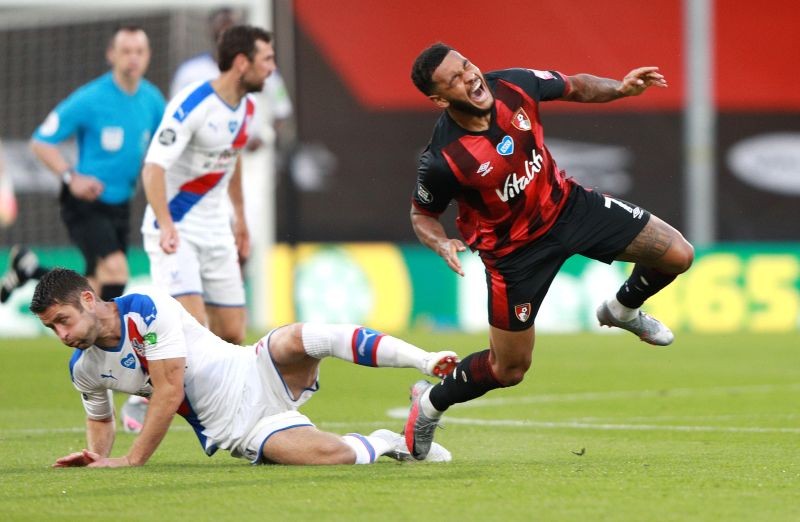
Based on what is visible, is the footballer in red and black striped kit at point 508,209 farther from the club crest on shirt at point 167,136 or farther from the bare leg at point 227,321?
the bare leg at point 227,321

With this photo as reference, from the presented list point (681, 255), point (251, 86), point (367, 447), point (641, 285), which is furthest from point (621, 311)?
point (251, 86)

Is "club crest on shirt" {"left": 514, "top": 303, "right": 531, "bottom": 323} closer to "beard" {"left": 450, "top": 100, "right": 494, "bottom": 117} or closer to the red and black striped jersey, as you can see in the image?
the red and black striped jersey

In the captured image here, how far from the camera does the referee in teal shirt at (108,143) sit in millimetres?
11227

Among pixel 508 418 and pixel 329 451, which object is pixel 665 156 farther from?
pixel 329 451

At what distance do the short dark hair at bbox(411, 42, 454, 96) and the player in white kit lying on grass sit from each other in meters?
1.20

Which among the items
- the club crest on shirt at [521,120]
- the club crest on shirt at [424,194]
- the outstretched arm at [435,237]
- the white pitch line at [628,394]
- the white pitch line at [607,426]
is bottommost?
the white pitch line at [628,394]

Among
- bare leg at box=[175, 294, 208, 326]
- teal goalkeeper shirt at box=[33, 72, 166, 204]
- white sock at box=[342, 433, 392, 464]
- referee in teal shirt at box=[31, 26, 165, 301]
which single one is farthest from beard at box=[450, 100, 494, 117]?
teal goalkeeper shirt at box=[33, 72, 166, 204]

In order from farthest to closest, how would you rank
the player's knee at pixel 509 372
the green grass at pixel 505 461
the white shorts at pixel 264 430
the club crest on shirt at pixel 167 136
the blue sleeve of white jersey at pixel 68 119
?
the blue sleeve of white jersey at pixel 68 119 → the club crest on shirt at pixel 167 136 → the player's knee at pixel 509 372 → the white shorts at pixel 264 430 → the green grass at pixel 505 461

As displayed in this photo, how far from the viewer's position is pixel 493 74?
24.7 feet

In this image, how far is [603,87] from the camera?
7691 millimetres

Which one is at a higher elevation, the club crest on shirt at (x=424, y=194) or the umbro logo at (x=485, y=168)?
the umbro logo at (x=485, y=168)

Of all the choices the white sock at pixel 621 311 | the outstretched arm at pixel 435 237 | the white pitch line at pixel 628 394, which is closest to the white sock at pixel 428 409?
the outstretched arm at pixel 435 237

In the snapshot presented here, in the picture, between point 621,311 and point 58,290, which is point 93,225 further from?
point 58,290

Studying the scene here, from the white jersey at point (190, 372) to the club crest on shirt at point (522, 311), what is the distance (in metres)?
1.14
